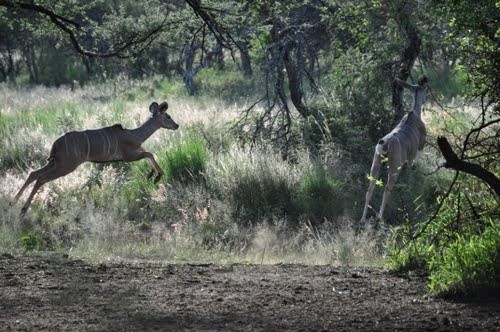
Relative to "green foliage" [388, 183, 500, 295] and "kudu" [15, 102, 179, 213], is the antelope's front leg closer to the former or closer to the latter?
"kudu" [15, 102, 179, 213]

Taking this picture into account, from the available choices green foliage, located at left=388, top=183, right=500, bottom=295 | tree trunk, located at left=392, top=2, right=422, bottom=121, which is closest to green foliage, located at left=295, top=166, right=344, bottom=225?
tree trunk, located at left=392, top=2, right=422, bottom=121

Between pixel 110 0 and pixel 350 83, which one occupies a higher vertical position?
pixel 110 0

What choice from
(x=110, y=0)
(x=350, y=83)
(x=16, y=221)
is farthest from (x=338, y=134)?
(x=110, y=0)

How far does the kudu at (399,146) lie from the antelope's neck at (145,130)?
12.3ft

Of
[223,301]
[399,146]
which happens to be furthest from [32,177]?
[223,301]

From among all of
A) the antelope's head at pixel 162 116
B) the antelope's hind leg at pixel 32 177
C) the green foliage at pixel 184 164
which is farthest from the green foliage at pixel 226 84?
the antelope's hind leg at pixel 32 177

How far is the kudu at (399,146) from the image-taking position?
558 inches

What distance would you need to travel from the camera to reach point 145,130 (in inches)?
624

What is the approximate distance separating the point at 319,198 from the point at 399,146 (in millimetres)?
1553

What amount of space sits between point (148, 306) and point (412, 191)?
9.06 meters

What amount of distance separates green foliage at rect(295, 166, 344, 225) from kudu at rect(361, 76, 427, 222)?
76 cm

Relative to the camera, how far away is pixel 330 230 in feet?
45.8

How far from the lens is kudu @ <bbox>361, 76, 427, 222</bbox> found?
14173 millimetres

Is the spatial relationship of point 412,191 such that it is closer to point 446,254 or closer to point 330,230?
point 330,230
